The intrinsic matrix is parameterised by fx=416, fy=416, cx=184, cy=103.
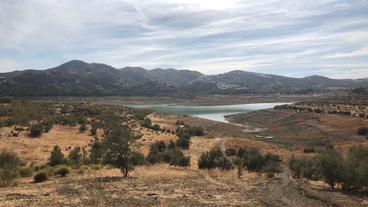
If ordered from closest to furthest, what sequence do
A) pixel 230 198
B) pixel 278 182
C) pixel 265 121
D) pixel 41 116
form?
pixel 230 198, pixel 278 182, pixel 41 116, pixel 265 121

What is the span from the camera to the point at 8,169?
80.2 feet

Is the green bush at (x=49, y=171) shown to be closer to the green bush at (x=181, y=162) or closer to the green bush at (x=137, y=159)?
the green bush at (x=137, y=159)

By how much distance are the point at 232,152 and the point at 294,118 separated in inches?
1850

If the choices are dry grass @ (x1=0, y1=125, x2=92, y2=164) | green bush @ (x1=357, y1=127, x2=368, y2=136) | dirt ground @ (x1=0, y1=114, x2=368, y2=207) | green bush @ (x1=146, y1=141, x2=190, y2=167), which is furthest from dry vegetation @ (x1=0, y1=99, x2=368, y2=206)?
green bush @ (x1=357, y1=127, x2=368, y2=136)

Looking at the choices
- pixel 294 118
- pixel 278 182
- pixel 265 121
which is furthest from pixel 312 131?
pixel 278 182

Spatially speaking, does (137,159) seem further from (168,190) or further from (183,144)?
(183,144)

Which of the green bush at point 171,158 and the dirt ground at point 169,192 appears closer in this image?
the dirt ground at point 169,192

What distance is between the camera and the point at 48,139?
4556cm

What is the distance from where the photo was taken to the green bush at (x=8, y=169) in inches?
897

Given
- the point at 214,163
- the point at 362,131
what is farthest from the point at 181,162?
the point at 362,131

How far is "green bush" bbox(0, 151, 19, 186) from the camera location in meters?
22.8

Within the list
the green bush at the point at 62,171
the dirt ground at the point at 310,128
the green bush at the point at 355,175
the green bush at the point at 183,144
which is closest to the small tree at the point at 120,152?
the green bush at the point at 62,171

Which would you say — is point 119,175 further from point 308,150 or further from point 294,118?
point 294,118

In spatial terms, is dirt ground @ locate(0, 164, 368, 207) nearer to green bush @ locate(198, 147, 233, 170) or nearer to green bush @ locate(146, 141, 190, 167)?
green bush @ locate(198, 147, 233, 170)
